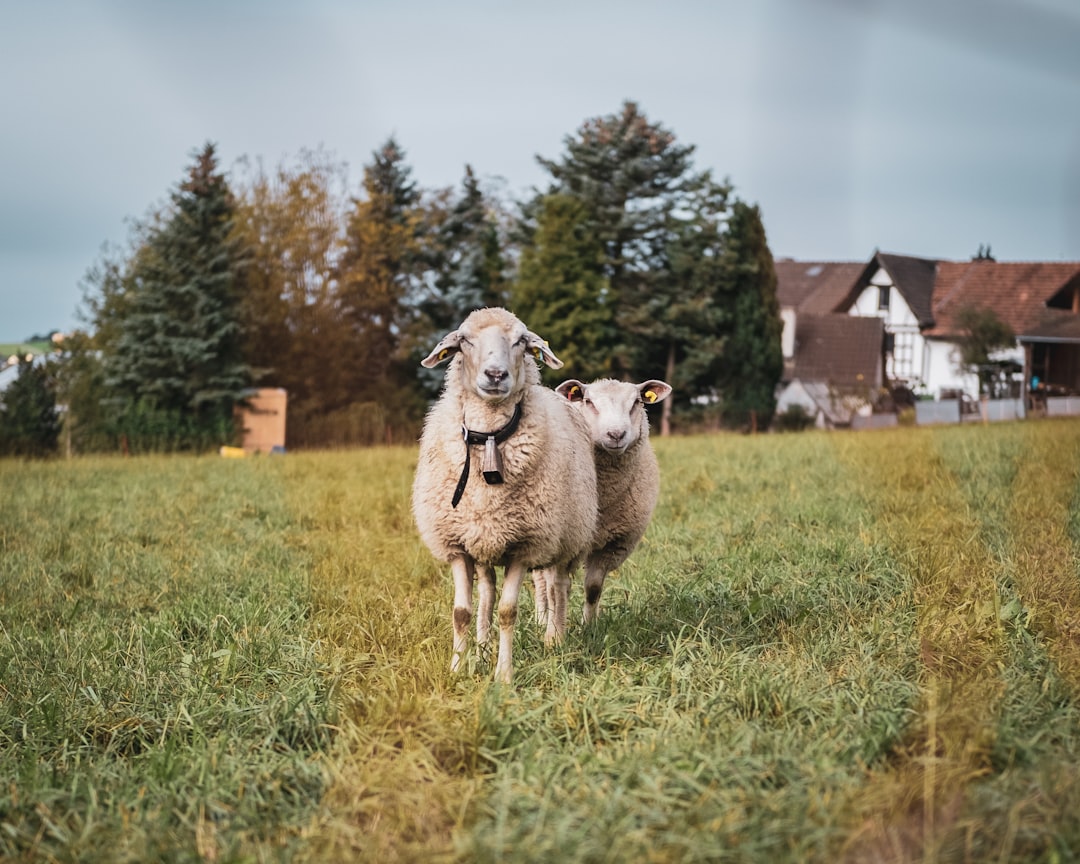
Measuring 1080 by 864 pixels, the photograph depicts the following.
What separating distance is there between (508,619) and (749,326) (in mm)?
35503

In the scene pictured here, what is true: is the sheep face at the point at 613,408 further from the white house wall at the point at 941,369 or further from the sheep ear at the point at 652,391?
the white house wall at the point at 941,369

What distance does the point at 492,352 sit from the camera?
5.55 m

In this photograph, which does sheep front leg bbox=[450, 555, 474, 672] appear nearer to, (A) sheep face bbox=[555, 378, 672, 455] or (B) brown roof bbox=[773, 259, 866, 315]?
(A) sheep face bbox=[555, 378, 672, 455]

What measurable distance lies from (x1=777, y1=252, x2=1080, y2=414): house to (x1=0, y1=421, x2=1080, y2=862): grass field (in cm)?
3411

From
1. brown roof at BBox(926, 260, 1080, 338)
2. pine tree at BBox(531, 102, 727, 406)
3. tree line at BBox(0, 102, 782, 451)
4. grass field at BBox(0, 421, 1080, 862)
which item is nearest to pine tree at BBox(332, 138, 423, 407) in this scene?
tree line at BBox(0, 102, 782, 451)

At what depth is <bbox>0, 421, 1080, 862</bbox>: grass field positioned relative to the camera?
11.8ft

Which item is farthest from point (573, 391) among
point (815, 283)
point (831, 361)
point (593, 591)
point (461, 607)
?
point (815, 283)

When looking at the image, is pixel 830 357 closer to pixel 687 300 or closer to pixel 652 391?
pixel 687 300

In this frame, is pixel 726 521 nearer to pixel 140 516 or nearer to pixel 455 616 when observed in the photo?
pixel 455 616

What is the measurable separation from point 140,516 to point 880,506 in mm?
8048

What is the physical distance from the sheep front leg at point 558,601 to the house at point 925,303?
35.4 metres

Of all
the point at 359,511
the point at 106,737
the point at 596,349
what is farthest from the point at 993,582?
the point at 596,349

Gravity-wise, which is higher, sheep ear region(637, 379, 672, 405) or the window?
the window

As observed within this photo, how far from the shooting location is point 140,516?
493 inches
